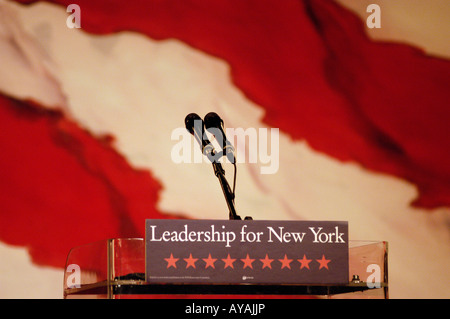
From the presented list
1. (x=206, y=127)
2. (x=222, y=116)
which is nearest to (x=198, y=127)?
(x=206, y=127)

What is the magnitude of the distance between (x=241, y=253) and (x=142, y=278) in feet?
0.98

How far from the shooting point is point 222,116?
11.3 ft

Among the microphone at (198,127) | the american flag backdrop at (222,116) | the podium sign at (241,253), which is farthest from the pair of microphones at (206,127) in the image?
the american flag backdrop at (222,116)

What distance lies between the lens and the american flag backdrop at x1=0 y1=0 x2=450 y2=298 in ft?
10.9

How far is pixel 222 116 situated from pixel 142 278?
5.20ft

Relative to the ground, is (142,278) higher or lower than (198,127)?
lower

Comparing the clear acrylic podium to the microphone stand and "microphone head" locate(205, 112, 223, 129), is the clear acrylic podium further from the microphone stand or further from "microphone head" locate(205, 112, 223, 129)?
"microphone head" locate(205, 112, 223, 129)

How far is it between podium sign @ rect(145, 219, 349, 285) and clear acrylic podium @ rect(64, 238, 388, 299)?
0.05 m

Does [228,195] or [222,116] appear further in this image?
[222,116]

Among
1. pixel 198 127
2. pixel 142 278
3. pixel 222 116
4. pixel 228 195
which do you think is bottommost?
pixel 142 278

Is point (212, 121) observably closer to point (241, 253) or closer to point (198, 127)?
point (198, 127)

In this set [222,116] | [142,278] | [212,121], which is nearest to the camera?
[142,278]

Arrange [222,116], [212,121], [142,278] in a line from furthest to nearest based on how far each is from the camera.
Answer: [222,116] < [212,121] < [142,278]
